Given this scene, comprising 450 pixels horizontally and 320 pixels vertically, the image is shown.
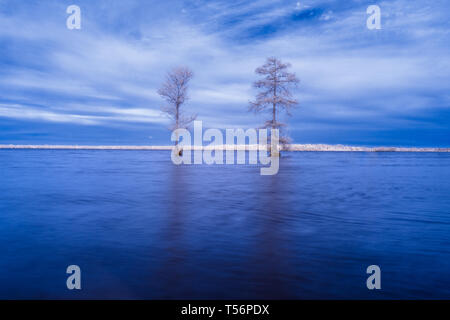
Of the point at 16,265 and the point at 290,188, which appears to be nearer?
the point at 16,265

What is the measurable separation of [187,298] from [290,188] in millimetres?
8984

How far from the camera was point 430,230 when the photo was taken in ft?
18.9

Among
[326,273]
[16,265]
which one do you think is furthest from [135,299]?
[326,273]

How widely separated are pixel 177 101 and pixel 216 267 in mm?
27221

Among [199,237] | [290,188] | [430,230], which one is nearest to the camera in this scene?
[199,237]

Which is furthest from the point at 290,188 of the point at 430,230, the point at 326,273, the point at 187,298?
the point at 187,298

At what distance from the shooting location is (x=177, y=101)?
2970 cm

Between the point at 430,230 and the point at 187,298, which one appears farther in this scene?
the point at 430,230

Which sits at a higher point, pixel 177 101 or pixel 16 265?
pixel 177 101

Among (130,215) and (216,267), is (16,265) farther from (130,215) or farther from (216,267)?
(130,215)

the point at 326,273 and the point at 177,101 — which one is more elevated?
the point at 177,101
